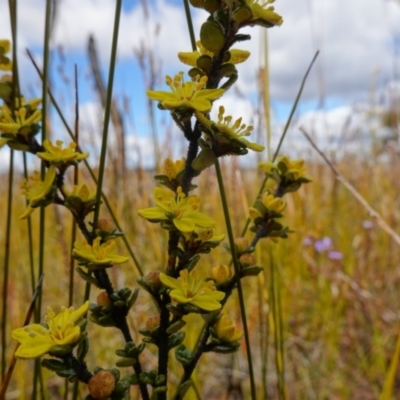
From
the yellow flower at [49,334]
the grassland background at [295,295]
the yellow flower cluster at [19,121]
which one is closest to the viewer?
the yellow flower at [49,334]

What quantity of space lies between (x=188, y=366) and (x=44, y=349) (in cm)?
16

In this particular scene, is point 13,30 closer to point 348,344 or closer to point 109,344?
point 109,344

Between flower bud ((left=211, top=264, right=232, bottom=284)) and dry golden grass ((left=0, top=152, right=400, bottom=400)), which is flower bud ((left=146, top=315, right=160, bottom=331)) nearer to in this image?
flower bud ((left=211, top=264, right=232, bottom=284))

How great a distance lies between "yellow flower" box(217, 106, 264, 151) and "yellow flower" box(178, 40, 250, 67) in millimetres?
49

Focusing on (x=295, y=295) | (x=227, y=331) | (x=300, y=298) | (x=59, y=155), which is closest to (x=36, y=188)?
(x=59, y=155)

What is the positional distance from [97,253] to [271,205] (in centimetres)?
21

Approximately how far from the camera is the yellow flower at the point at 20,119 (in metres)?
0.48

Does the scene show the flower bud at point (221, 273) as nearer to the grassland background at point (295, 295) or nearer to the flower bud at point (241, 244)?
the flower bud at point (241, 244)

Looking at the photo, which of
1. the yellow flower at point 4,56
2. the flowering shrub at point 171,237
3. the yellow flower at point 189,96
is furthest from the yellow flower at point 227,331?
the yellow flower at point 4,56

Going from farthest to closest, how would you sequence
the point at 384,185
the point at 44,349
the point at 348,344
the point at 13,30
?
the point at 384,185 < the point at 348,344 < the point at 13,30 < the point at 44,349

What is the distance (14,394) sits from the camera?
1.42 meters

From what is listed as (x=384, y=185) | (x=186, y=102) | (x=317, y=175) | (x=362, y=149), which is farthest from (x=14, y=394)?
(x=362, y=149)

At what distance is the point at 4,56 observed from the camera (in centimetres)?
59

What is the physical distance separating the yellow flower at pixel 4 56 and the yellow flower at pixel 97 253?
278mm
